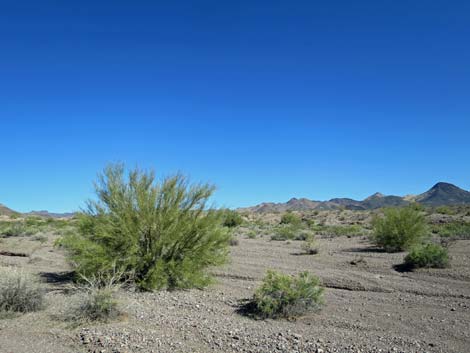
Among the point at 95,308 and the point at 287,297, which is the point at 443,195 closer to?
the point at 287,297

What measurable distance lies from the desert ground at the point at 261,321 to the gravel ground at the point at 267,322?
0.7 inches

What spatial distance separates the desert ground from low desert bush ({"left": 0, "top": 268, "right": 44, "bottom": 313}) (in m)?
0.30

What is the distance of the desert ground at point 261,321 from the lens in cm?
741

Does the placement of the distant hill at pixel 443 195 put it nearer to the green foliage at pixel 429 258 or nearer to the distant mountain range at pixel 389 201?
the distant mountain range at pixel 389 201

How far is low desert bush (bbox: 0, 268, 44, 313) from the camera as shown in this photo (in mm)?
9500

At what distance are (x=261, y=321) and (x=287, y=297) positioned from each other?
2.57ft

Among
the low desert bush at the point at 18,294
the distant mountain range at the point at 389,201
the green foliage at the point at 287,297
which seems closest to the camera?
the green foliage at the point at 287,297

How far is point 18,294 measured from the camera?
9.57m

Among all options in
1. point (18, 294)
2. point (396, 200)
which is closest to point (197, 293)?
point (18, 294)

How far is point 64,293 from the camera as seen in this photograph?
11.2m

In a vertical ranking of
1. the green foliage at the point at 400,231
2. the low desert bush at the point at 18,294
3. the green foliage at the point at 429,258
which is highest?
the green foliage at the point at 400,231

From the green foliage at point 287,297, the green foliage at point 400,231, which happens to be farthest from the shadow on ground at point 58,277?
the green foliage at point 400,231

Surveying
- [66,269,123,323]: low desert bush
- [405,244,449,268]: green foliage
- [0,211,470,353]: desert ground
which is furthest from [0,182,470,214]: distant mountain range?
[66,269,123,323]: low desert bush

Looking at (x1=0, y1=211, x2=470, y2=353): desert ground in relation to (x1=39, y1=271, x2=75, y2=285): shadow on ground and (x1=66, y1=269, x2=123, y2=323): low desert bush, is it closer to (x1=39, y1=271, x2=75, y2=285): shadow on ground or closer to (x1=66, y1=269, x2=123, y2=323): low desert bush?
(x1=39, y1=271, x2=75, y2=285): shadow on ground
